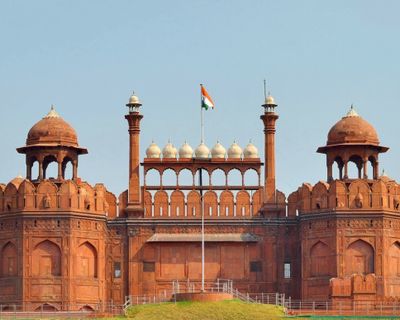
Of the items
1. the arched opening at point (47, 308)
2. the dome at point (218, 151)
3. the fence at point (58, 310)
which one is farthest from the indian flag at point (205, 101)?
the arched opening at point (47, 308)

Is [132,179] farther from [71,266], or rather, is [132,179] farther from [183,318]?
[183,318]

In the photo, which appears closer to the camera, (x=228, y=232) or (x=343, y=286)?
(x=343, y=286)

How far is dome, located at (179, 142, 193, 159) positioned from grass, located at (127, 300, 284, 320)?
404 inches

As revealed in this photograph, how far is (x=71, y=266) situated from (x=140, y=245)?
4.63 m

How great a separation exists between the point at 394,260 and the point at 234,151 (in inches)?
390

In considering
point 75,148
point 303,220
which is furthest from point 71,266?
point 303,220

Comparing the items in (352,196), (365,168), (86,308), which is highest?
(365,168)

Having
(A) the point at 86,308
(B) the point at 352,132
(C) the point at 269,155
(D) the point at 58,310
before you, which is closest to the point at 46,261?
(D) the point at 58,310

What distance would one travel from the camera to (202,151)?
7825 centimetres

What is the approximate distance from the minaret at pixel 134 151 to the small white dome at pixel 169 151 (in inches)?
55.6

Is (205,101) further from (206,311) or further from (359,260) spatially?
(206,311)

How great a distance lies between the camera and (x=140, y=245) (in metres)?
77.1

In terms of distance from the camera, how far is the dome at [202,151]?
78.1 m

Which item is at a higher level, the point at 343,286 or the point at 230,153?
the point at 230,153
